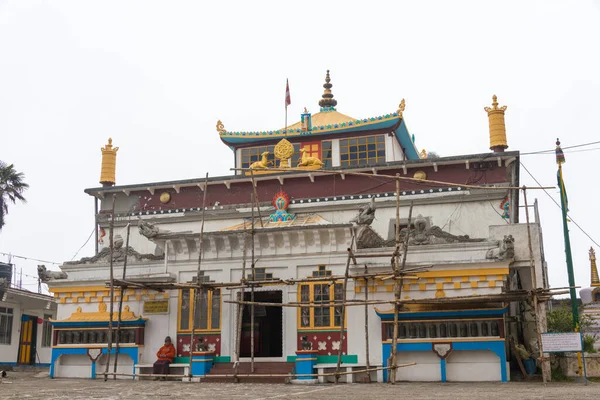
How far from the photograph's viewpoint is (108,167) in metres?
31.5

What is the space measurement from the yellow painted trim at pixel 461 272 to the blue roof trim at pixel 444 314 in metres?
1.17

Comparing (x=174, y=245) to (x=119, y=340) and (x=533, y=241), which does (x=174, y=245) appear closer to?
(x=119, y=340)

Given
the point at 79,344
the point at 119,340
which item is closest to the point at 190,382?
the point at 119,340

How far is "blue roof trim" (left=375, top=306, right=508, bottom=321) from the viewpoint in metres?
A: 20.5

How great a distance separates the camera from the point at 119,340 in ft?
79.2

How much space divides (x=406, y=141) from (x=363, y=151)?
10.8ft

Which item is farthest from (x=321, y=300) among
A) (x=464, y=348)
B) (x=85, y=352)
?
(x=85, y=352)

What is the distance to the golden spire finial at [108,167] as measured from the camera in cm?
3125

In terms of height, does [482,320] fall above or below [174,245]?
below

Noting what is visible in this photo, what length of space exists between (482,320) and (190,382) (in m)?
9.20

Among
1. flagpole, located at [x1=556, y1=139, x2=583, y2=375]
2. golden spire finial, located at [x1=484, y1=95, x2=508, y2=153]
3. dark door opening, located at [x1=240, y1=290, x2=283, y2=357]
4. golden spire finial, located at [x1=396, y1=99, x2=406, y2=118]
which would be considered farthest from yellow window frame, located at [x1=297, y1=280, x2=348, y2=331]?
golden spire finial, located at [x1=396, y1=99, x2=406, y2=118]

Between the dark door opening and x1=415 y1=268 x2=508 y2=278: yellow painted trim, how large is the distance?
18.5 ft

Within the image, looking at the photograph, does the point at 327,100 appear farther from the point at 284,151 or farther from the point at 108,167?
the point at 108,167

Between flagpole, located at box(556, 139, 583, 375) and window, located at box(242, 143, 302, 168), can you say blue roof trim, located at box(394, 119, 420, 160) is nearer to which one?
window, located at box(242, 143, 302, 168)
